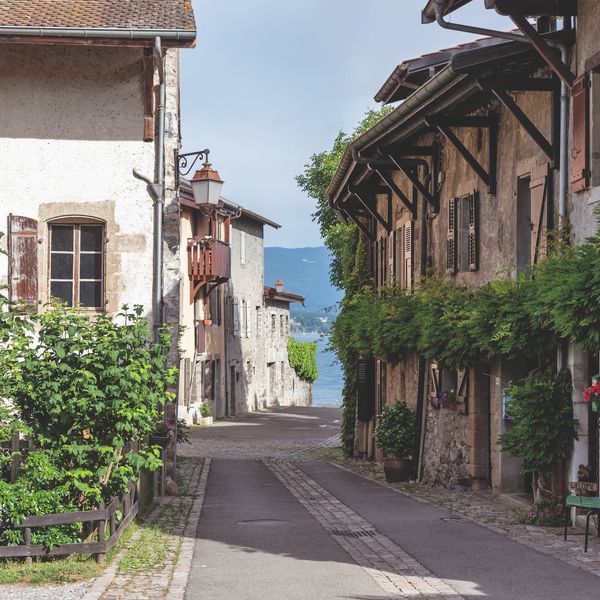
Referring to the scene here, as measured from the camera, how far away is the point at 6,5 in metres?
15.1

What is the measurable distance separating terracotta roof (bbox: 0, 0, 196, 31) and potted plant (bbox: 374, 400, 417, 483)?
928 centimetres

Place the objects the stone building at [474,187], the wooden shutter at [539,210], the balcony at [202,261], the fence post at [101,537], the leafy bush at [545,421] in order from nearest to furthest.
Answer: the fence post at [101,537], the leafy bush at [545,421], the stone building at [474,187], the wooden shutter at [539,210], the balcony at [202,261]

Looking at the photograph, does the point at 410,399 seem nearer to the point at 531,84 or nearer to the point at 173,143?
the point at 173,143

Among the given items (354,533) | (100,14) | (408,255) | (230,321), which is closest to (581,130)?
(354,533)

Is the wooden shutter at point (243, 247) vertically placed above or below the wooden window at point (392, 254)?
above

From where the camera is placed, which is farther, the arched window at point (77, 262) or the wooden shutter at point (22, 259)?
the arched window at point (77, 262)

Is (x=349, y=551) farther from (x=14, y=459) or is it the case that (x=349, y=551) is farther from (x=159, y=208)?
(x=159, y=208)

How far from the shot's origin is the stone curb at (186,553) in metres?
9.63

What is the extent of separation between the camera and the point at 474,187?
1855 centimetres

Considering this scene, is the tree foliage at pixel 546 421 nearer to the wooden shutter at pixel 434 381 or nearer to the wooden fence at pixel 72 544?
the wooden fence at pixel 72 544

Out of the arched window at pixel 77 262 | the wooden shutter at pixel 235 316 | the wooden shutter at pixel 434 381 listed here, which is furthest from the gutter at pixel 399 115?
the wooden shutter at pixel 235 316

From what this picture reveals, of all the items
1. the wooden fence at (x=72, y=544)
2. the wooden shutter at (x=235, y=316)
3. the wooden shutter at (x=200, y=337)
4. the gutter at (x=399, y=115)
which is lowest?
the wooden fence at (x=72, y=544)

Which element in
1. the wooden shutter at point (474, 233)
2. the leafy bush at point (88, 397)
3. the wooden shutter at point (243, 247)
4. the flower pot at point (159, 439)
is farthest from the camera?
the wooden shutter at point (243, 247)

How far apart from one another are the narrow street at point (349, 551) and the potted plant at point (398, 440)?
1.67 feet
